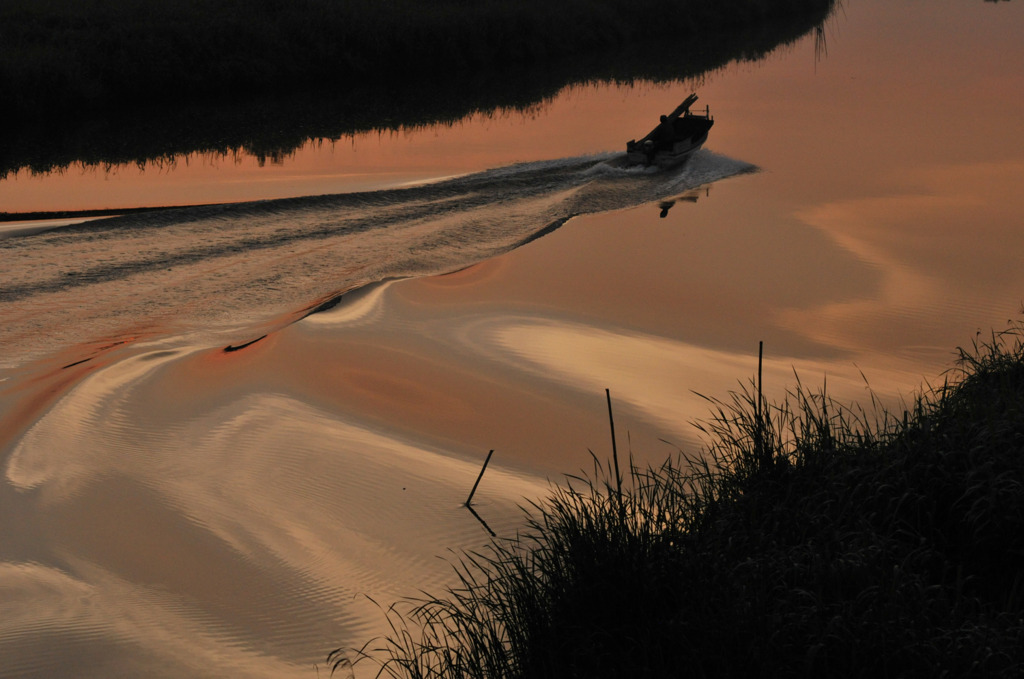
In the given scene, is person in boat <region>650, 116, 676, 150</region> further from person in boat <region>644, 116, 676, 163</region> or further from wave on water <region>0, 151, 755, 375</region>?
wave on water <region>0, 151, 755, 375</region>

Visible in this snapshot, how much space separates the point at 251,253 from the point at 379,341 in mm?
2374

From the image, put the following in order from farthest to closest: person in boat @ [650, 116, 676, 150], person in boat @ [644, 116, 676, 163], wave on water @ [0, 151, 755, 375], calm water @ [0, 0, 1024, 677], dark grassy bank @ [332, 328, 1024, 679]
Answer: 1. person in boat @ [650, 116, 676, 150]
2. person in boat @ [644, 116, 676, 163]
3. wave on water @ [0, 151, 755, 375]
4. calm water @ [0, 0, 1024, 677]
5. dark grassy bank @ [332, 328, 1024, 679]

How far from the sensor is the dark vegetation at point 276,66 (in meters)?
17.8

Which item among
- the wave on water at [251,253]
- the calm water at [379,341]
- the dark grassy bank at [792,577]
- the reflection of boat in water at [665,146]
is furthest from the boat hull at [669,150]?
the dark grassy bank at [792,577]

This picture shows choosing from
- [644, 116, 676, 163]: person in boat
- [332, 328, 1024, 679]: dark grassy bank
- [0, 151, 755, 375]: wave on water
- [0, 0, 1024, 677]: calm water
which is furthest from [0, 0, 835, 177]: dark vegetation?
[332, 328, 1024, 679]: dark grassy bank

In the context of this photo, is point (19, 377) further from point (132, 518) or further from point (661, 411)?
point (661, 411)

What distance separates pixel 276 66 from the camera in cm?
2172

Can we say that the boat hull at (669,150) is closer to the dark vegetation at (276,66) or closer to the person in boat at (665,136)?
the person in boat at (665,136)

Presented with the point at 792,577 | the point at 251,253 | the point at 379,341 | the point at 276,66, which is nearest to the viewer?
the point at 792,577

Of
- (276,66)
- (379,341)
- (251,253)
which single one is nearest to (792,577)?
(379,341)

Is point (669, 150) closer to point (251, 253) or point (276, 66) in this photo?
point (251, 253)

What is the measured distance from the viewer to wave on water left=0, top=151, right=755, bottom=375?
937 cm

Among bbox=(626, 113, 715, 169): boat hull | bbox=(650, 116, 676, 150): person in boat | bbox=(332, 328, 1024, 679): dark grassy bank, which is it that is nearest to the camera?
bbox=(332, 328, 1024, 679): dark grassy bank

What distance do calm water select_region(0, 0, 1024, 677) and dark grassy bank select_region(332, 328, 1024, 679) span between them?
1.24 meters
